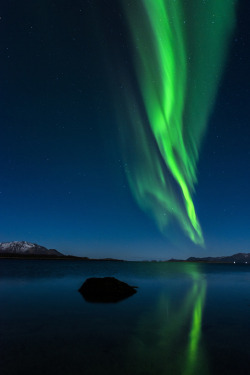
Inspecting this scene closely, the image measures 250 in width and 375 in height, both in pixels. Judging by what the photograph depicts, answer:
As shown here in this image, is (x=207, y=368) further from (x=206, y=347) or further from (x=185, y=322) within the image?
(x=185, y=322)

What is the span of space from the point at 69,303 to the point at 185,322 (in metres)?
11.9

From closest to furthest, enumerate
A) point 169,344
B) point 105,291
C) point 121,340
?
point 169,344 < point 121,340 < point 105,291

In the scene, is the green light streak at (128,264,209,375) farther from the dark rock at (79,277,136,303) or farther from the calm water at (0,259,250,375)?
the dark rock at (79,277,136,303)

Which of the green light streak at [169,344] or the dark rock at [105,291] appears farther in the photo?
the dark rock at [105,291]

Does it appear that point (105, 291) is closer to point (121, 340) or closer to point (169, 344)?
point (121, 340)

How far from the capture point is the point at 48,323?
15383 mm

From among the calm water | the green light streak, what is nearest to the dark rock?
the calm water

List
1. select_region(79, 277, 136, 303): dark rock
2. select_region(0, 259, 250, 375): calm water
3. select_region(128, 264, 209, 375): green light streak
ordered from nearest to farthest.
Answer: select_region(0, 259, 250, 375): calm water
select_region(128, 264, 209, 375): green light streak
select_region(79, 277, 136, 303): dark rock

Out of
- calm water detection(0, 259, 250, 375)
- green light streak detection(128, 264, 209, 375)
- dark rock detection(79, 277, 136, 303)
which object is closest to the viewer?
calm water detection(0, 259, 250, 375)

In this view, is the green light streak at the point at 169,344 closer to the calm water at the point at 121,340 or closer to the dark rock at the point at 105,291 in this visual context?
the calm water at the point at 121,340

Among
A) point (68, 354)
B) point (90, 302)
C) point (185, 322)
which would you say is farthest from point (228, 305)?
point (68, 354)

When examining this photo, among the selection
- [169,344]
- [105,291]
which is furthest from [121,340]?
[105,291]

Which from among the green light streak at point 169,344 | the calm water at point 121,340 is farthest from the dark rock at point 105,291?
the green light streak at point 169,344

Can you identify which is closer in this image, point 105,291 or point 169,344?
point 169,344
